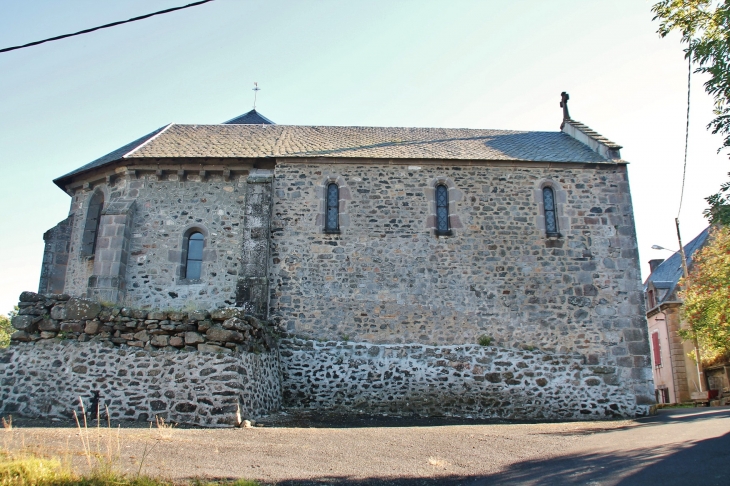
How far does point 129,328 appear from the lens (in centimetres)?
1087

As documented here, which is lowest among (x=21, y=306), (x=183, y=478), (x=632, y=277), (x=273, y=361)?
(x=183, y=478)

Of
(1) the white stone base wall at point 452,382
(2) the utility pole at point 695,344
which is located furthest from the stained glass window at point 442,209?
(2) the utility pole at point 695,344

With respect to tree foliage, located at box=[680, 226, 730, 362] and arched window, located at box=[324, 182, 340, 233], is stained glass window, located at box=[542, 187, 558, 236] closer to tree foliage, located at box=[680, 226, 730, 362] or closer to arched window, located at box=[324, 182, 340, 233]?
arched window, located at box=[324, 182, 340, 233]

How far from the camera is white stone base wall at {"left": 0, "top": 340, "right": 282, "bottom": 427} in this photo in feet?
→ 33.4

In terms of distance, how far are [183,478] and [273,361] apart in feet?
22.9

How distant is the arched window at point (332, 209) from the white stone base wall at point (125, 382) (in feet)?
16.1

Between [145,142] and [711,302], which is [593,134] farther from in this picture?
[145,142]

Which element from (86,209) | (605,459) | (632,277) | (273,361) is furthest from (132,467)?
(632,277)

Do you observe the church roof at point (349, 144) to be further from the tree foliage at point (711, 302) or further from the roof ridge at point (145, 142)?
the tree foliage at point (711, 302)

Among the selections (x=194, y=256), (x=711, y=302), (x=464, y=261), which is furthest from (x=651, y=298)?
(x=194, y=256)

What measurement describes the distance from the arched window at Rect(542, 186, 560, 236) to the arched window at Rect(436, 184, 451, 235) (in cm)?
259

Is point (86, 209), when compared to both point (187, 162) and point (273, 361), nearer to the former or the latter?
point (187, 162)

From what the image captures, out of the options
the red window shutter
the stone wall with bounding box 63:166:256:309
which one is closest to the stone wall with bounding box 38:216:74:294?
the stone wall with bounding box 63:166:256:309

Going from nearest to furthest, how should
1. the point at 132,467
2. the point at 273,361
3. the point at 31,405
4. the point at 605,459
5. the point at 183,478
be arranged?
the point at 183,478
the point at 132,467
the point at 605,459
the point at 31,405
the point at 273,361
